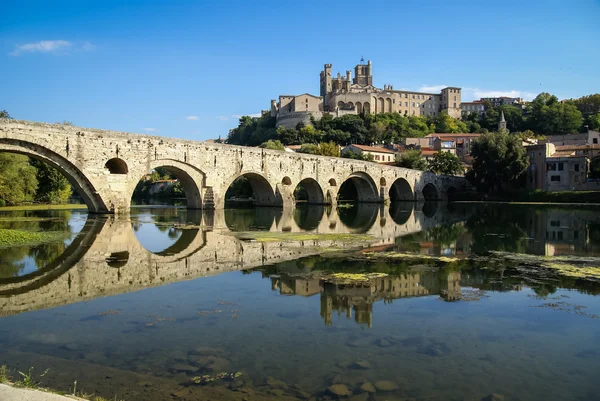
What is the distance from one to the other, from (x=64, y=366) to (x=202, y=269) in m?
7.01

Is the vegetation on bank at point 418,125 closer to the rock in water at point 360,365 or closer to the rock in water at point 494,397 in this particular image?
the rock in water at point 360,365

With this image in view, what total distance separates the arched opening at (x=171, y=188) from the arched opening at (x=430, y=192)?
113 feet

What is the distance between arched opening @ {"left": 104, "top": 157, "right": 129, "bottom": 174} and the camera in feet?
97.6

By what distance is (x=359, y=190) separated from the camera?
60.1 meters

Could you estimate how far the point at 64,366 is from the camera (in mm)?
6379

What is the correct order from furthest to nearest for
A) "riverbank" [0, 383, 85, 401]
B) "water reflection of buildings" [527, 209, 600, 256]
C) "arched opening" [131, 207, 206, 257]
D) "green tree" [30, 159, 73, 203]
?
"green tree" [30, 159, 73, 203]
"water reflection of buildings" [527, 209, 600, 256]
"arched opening" [131, 207, 206, 257]
"riverbank" [0, 383, 85, 401]

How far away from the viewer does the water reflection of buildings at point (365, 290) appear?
913 cm

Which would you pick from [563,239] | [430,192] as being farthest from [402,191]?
[563,239]

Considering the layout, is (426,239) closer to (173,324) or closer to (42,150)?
(173,324)

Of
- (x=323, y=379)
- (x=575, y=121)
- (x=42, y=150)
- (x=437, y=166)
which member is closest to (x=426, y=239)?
(x=323, y=379)

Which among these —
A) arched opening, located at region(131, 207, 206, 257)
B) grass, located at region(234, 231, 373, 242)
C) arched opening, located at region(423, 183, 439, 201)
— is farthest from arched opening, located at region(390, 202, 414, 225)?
arched opening, located at region(423, 183, 439, 201)

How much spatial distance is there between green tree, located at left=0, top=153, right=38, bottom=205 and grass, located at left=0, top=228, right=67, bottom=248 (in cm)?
2128

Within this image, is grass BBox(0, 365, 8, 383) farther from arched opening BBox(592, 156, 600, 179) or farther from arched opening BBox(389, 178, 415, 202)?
arched opening BBox(592, 156, 600, 179)

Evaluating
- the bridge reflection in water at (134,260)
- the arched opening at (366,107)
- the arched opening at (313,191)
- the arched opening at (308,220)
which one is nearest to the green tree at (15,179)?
the bridge reflection in water at (134,260)
